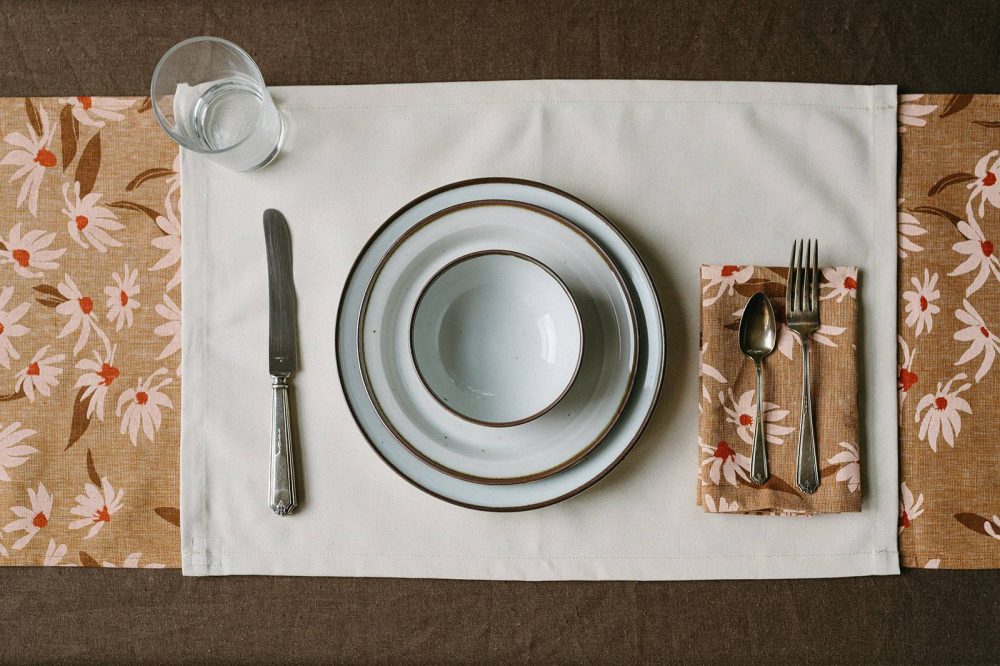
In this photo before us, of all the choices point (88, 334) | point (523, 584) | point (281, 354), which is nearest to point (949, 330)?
point (523, 584)

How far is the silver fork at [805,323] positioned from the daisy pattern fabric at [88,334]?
66 cm

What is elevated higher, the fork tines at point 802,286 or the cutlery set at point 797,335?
the fork tines at point 802,286

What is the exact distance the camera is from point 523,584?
0.65 m

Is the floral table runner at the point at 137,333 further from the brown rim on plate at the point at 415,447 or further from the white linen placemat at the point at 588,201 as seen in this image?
the brown rim on plate at the point at 415,447

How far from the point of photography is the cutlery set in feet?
2.02


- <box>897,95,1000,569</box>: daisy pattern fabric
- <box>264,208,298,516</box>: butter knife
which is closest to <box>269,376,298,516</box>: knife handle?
<box>264,208,298,516</box>: butter knife

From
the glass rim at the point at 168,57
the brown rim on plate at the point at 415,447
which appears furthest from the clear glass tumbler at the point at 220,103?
the brown rim on plate at the point at 415,447

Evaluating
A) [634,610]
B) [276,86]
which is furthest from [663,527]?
[276,86]

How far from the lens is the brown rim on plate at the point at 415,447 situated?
59cm

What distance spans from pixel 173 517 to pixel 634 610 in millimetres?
512

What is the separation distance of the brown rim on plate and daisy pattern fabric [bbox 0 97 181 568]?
0.24 m

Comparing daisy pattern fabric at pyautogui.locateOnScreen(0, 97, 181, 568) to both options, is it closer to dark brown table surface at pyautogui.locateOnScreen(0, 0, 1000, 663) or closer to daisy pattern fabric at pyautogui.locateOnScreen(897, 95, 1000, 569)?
dark brown table surface at pyautogui.locateOnScreen(0, 0, 1000, 663)

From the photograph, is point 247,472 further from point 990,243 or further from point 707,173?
point 990,243

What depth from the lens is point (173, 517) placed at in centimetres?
66
